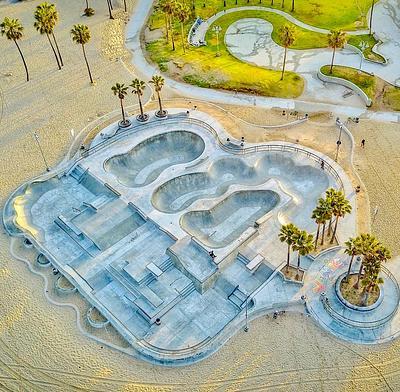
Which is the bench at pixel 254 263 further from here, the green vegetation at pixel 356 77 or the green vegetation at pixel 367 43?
the green vegetation at pixel 367 43

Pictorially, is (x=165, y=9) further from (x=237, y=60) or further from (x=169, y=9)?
(x=237, y=60)

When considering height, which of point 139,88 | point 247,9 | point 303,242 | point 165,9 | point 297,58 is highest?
point 165,9

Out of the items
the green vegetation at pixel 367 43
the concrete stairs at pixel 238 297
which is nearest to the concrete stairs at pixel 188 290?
the concrete stairs at pixel 238 297

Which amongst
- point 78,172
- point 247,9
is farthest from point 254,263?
point 247,9

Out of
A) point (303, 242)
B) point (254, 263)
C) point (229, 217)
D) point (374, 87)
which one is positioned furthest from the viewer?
point (374, 87)

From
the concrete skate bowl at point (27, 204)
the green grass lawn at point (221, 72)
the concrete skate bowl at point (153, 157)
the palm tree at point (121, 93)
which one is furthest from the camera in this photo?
the green grass lawn at point (221, 72)

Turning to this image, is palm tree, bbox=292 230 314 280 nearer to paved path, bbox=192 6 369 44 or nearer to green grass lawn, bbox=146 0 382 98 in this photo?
green grass lawn, bbox=146 0 382 98
